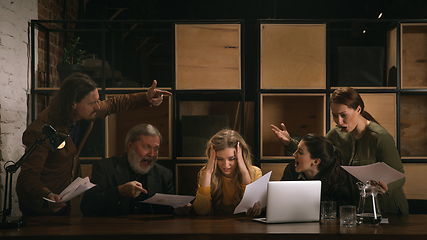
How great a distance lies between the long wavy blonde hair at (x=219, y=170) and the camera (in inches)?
107

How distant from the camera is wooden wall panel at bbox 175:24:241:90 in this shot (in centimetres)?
309

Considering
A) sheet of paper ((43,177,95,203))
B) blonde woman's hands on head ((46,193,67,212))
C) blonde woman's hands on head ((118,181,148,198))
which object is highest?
sheet of paper ((43,177,95,203))

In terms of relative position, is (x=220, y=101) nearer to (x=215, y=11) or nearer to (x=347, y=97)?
(x=347, y=97)

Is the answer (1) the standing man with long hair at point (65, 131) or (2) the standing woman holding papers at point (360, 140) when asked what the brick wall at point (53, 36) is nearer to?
(1) the standing man with long hair at point (65, 131)

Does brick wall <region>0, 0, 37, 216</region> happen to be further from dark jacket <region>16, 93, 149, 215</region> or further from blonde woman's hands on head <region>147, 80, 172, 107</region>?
blonde woman's hands on head <region>147, 80, 172, 107</region>

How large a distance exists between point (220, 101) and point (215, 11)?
10.5 ft

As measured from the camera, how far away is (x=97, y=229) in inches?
75.2

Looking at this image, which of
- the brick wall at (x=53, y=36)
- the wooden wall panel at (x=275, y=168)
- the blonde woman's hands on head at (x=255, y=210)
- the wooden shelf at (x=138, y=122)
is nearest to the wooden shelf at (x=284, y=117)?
the wooden wall panel at (x=275, y=168)

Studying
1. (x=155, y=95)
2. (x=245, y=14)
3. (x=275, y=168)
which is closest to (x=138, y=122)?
(x=155, y=95)

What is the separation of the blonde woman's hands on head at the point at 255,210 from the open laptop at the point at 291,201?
0.68 feet

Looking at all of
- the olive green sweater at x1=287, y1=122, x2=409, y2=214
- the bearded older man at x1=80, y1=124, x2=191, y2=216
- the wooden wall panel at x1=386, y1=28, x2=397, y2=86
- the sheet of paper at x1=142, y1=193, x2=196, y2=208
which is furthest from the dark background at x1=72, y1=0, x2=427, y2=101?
the sheet of paper at x1=142, y1=193, x2=196, y2=208

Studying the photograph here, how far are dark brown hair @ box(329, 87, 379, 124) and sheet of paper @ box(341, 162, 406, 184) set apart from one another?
31.8 inches

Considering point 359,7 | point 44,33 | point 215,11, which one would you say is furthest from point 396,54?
point 215,11

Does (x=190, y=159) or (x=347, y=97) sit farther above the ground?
(x=347, y=97)
